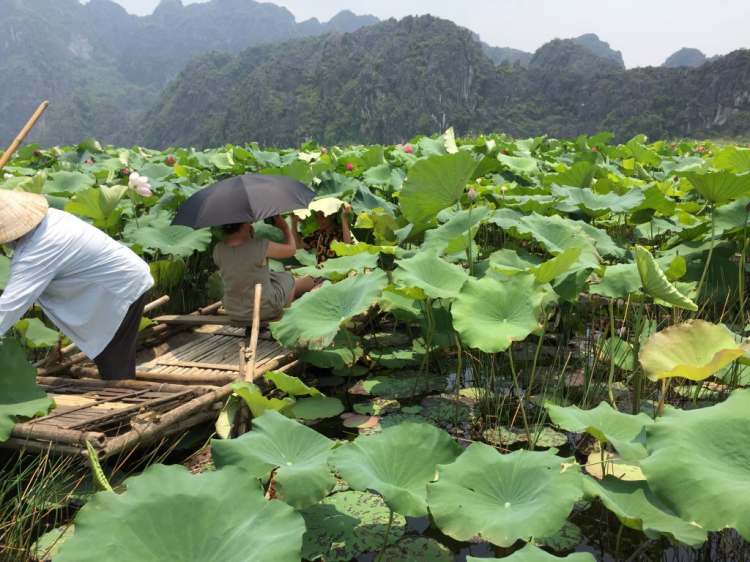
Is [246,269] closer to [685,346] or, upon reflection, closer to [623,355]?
[623,355]

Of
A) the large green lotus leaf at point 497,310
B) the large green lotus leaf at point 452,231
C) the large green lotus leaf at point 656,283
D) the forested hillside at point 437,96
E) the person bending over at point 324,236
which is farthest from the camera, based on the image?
the forested hillside at point 437,96

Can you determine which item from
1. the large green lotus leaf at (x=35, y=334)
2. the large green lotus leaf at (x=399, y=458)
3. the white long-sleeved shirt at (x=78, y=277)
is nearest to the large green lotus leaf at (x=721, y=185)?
the large green lotus leaf at (x=399, y=458)

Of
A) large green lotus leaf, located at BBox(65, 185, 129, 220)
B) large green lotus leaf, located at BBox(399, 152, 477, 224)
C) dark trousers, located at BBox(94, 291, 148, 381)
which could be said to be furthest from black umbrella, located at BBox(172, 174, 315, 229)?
large green lotus leaf, located at BBox(65, 185, 129, 220)

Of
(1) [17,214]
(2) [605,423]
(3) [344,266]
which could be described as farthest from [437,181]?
(1) [17,214]

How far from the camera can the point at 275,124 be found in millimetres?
71312

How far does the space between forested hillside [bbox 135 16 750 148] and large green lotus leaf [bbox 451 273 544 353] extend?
5038 cm

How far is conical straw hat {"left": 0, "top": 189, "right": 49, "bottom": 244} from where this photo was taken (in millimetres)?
2414

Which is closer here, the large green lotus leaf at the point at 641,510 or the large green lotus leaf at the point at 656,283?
the large green lotus leaf at the point at 641,510

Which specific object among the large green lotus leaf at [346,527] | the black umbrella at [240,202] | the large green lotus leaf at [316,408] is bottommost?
the large green lotus leaf at [316,408]

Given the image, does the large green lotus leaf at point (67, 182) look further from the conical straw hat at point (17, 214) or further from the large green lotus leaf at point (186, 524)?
the large green lotus leaf at point (186, 524)

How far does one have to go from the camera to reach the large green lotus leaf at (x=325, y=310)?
2.65m

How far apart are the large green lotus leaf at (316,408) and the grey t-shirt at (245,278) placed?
816 mm

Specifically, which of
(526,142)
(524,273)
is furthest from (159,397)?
(526,142)

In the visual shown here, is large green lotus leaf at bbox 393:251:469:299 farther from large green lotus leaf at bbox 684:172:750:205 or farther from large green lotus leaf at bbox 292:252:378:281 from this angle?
large green lotus leaf at bbox 684:172:750:205
